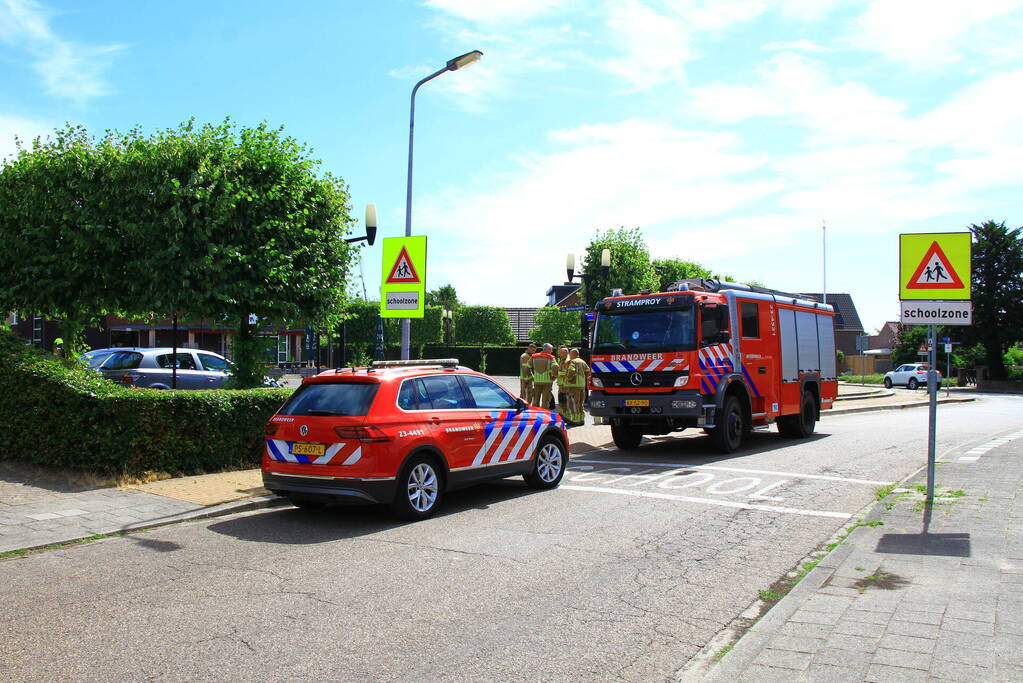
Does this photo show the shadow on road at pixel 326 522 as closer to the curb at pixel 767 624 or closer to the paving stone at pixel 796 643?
the curb at pixel 767 624

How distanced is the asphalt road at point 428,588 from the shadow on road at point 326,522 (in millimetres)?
40

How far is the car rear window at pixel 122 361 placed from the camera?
16.8 meters

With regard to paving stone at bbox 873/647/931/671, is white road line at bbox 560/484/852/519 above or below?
below

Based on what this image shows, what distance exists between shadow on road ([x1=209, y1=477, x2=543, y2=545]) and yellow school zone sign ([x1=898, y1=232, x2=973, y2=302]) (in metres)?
4.81

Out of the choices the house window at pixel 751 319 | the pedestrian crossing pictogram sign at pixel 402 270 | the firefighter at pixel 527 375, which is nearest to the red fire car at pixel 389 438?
the pedestrian crossing pictogram sign at pixel 402 270

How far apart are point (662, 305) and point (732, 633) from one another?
8990 mm

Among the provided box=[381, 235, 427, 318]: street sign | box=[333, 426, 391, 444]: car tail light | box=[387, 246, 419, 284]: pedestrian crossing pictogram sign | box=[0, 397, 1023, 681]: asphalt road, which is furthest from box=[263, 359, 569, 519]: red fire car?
box=[387, 246, 419, 284]: pedestrian crossing pictogram sign

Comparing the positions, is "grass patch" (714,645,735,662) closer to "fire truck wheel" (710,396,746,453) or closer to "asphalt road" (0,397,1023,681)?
"asphalt road" (0,397,1023,681)

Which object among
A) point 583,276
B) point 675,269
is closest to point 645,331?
point 583,276

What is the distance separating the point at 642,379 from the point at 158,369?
1023cm

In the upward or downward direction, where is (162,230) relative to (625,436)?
upward

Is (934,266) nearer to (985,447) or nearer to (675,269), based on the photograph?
(985,447)

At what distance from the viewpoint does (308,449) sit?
26.0 feet

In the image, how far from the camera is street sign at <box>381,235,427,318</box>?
11.0 metres
